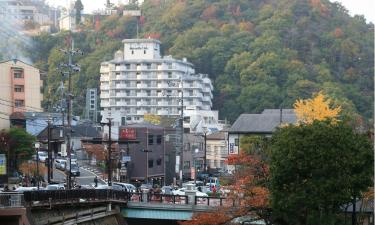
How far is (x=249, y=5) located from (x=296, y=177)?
104m

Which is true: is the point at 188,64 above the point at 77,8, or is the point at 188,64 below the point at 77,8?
below

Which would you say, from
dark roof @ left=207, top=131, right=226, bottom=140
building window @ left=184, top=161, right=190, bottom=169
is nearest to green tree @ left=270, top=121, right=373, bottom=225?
building window @ left=184, top=161, right=190, bottom=169

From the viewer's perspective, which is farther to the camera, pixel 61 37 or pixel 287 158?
pixel 61 37

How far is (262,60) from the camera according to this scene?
321 feet

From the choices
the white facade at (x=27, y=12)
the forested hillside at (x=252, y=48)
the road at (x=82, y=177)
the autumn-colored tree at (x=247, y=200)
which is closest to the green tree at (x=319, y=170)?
the autumn-colored tree at (x=247, y=200)

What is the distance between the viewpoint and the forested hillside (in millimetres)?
94688

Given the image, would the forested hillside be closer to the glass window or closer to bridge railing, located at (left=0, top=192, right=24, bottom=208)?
the glass window

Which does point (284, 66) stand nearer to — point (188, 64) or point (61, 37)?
point (188, 64)

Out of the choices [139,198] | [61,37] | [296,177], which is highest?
[61,37]

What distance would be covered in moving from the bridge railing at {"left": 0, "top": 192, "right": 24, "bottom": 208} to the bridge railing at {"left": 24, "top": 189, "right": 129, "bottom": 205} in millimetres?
797

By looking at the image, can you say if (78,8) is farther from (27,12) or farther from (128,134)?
(128,134)

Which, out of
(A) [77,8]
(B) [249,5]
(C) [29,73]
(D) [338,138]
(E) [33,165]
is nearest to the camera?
(D) [338,138]

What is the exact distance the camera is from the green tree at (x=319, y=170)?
2873cm

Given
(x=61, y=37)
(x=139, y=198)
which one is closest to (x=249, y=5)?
(x=61, y=37)
